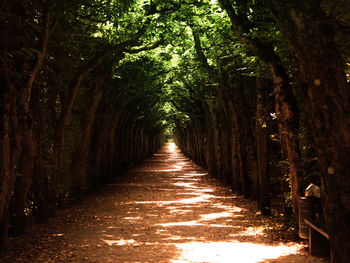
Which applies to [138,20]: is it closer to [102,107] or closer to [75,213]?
[75,213]

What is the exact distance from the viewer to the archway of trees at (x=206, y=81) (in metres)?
4.87

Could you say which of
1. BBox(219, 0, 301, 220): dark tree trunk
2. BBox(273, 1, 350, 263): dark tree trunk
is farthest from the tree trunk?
BBox(273, 1, 350, 263): dark tree trunk

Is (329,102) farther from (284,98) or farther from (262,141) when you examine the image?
(262,141)

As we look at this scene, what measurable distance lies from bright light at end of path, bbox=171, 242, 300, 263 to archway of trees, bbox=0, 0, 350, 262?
1122 millimetres

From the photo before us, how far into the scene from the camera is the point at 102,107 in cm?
2130

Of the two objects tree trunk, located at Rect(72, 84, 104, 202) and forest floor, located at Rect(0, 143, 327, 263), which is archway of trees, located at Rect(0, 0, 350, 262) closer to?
tree trunk, located at Rect(72, 84, 104, 202)

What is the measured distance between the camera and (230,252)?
7941 millimetres

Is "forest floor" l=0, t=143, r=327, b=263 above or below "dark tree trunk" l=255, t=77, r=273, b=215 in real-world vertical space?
below

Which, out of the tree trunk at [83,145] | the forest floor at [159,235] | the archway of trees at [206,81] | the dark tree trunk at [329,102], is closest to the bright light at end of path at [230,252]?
the forest floor at [159,235]

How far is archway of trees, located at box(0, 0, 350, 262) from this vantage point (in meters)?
4.87

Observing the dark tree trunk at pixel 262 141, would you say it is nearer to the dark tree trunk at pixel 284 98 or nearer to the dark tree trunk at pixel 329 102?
the dark tree trunk at pixel 284 98

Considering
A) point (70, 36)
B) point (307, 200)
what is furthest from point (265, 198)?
point (70, 36)

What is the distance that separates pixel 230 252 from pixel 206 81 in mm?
14982

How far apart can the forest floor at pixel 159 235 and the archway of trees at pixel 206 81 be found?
0.69 metres
